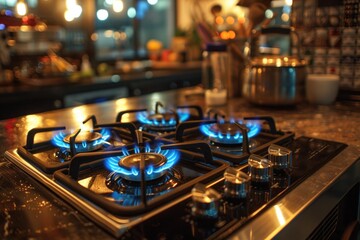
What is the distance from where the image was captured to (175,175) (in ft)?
2.04

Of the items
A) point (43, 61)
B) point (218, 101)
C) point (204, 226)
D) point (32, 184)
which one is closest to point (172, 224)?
point (204, 226)

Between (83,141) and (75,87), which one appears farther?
(75,87)

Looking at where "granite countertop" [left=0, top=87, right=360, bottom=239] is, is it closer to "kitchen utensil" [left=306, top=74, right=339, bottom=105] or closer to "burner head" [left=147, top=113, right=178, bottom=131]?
"kitchen utensil" [left=306, top=74, right=339, bottom=105]

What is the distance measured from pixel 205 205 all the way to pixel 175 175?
17 centimetres

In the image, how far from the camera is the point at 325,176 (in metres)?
0.65

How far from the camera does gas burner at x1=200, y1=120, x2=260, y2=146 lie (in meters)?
0.79

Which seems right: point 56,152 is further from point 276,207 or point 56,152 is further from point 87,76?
point 87,76

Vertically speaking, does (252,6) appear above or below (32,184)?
above

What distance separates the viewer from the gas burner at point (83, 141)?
0.73m

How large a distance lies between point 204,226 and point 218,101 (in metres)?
0.95

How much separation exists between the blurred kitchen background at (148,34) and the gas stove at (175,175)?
641 millimetres

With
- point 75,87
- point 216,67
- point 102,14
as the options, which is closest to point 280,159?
point 216,67

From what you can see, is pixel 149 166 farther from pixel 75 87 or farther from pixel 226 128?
pixel 75 87

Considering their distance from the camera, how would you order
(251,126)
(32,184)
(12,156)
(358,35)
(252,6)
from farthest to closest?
(252,6)
(358,35)
(251,126)
(12,156)
(32,184)
